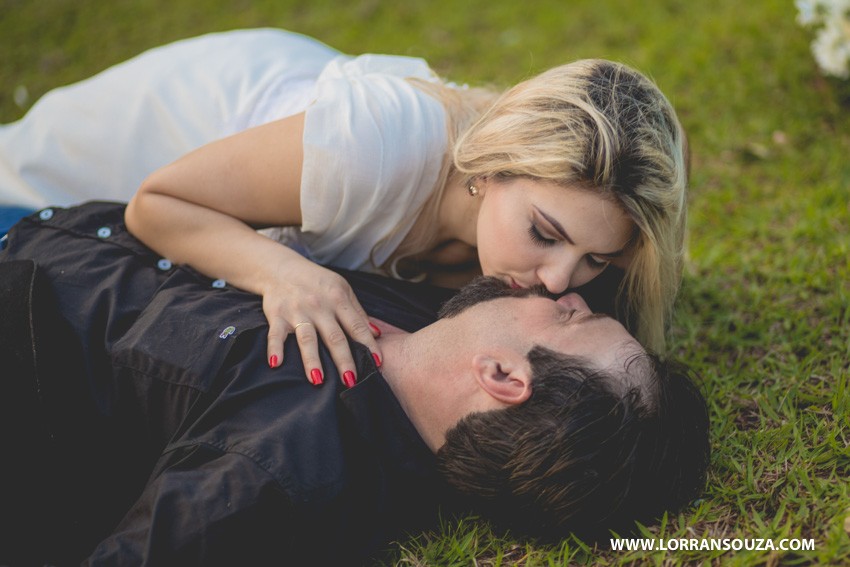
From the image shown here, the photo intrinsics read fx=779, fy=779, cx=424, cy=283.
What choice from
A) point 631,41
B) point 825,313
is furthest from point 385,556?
point 631,41

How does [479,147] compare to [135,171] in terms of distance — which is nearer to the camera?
[479,147]

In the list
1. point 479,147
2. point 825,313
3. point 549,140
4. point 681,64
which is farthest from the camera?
point 681,64

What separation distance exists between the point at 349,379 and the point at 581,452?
727 millimetres

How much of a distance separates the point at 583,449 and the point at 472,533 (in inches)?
18.5

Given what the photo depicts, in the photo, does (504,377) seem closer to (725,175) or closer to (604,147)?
(604,147)

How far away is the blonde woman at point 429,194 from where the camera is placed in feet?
8.55

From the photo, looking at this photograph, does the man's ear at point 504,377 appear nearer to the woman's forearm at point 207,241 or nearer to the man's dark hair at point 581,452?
the man's dark hair at point 581,452

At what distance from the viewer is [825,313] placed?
3236mm

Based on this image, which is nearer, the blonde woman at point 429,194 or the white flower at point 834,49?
the blonde woman at point 429,194

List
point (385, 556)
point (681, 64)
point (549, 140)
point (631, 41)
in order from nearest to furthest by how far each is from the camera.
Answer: point (385, 556)
point (549, 140)
point (681, 64)
point (631, 41)

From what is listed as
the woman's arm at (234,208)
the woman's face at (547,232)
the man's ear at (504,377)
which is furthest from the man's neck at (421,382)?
the woman's face at (547,232)

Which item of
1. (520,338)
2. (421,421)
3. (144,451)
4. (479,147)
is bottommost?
(144,451)

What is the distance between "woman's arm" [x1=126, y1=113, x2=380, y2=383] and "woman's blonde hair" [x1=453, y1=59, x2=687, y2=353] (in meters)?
0.65

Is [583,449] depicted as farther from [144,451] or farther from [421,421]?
[144,451]
